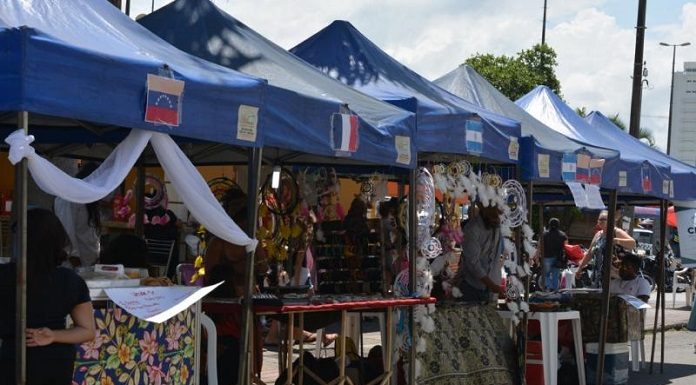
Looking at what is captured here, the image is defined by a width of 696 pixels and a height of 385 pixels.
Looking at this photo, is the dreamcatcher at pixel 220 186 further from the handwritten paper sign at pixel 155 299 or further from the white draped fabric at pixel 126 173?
the handwritten paper sign at pixel 155 299

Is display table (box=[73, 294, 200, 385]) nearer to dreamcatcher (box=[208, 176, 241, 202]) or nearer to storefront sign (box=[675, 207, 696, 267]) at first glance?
dreamcatcher (box=[208, 176, 241, 202])

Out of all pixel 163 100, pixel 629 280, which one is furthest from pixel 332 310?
pixel 629 280

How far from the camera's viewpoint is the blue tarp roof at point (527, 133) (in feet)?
33.8

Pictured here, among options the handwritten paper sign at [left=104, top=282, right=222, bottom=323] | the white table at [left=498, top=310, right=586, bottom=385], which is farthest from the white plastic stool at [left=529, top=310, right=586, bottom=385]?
the handwritten paper sign at [left=104, top=282, right=222, bottom=323]

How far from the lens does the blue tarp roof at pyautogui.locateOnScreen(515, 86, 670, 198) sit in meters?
11.9

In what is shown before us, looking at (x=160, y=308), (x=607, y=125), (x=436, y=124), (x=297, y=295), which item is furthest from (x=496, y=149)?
(x=607, y=125)

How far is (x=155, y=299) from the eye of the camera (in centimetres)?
611

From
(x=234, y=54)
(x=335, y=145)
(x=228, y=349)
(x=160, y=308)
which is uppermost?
(x=234, y=54)

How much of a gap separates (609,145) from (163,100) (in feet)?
27.5

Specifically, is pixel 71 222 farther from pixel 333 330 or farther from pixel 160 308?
pixel 333 330

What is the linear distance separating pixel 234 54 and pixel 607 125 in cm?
804

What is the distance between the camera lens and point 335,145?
7.39 m

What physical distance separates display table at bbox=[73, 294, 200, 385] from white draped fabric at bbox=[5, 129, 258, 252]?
0.57 m

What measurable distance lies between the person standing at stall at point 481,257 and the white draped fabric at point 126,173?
3.72 m
